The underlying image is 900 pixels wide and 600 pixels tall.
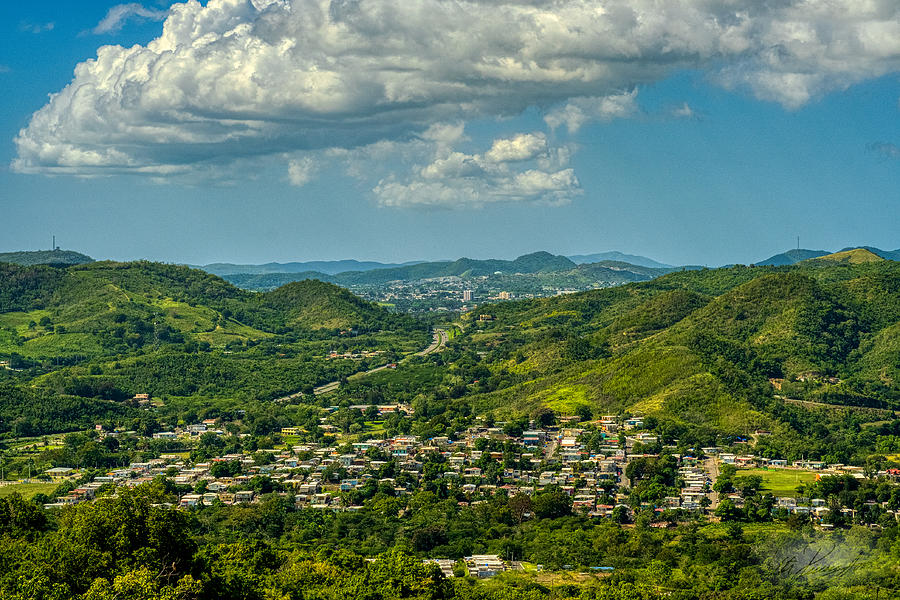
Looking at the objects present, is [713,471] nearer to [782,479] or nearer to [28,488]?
[782,479]

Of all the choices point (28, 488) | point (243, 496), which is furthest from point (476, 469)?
point (28, 488)

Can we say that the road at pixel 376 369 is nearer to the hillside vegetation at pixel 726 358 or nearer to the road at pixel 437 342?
the road at pixel 437 342

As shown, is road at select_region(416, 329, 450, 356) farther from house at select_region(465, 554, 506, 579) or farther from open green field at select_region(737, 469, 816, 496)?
house at select_region(465, 554, 506, 579)

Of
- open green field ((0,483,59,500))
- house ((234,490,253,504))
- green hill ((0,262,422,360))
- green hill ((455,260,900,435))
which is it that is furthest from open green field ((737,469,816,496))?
green hill ((0,262,422,360))

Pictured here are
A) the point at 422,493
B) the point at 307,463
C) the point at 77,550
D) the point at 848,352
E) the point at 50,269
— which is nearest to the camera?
the point at 77,550

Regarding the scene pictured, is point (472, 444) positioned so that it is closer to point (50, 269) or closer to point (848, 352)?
point (848, 352)

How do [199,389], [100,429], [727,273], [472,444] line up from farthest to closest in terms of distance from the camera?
[727,273], [199,389], [100,429], [472,444]

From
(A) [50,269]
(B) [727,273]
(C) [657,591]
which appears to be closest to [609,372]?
(C) [657,591]

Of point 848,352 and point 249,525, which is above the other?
point 848,352
